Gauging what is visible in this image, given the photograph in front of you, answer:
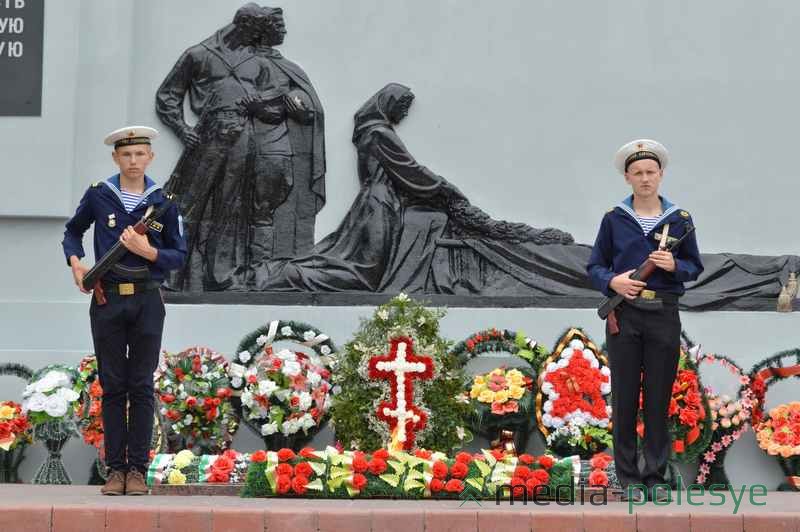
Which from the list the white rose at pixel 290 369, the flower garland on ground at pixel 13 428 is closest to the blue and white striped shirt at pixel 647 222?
the white rose at pixel 290 369

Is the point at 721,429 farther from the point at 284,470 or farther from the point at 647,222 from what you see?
the point at 284,470

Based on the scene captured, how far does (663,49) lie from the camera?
28.1 feet

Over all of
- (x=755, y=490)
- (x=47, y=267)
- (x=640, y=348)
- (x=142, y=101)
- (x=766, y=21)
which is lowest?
(x=755, y=490)

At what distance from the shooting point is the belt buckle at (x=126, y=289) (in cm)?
567

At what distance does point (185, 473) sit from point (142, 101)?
3372mm

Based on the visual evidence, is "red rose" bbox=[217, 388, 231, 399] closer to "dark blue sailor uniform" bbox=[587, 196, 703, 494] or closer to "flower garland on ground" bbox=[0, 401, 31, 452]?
"flower garland on ground" bbox=[0, 401, 31, 452]

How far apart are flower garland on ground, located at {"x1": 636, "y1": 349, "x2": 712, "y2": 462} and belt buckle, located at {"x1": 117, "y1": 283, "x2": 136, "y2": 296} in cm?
319

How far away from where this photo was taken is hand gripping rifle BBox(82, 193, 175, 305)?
220 inches

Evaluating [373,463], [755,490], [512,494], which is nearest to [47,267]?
[373,463]

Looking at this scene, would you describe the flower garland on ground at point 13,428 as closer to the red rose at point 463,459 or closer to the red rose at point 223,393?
the red rose at point 223,393

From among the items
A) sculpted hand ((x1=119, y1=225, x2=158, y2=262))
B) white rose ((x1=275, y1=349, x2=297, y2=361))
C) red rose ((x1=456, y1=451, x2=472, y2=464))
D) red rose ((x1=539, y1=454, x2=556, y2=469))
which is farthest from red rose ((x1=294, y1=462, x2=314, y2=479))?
white rose ((x1=275, y1=349, x2=297, y2=361))

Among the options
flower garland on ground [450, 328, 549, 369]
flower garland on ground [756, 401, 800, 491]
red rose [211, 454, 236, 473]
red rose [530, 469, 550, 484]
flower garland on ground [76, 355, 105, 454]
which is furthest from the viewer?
flower garland on ground [450, 328, 549, 369]

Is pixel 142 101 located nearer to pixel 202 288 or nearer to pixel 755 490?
pixel 202 288

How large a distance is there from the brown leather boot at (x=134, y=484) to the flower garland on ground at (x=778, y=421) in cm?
373
